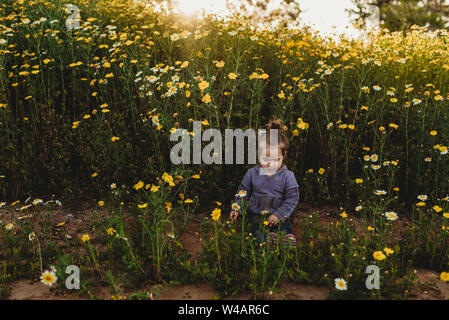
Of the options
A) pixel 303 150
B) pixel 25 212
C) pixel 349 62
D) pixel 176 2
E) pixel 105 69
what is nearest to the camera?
pixel 25 212

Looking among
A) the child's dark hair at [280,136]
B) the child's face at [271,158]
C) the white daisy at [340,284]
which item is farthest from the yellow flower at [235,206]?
the white daisy at [340,284]

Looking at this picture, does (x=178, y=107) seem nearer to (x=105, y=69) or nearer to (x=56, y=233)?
(x=105, y=69)

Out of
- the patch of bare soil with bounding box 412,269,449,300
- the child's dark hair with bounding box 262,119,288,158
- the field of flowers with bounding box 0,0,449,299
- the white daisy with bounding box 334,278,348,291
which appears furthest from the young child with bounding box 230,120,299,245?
the patch of bare soil with bounding box 412,269,449,300

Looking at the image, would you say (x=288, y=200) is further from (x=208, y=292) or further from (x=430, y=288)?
(x=430, y=288)

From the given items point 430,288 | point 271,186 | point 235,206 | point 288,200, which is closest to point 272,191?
point 271,186

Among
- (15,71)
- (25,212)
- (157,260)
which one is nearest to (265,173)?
(157,260)

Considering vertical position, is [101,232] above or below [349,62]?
below

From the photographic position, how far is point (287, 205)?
10.1 ft

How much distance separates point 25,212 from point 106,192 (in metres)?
0.82

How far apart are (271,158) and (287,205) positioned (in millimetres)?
422

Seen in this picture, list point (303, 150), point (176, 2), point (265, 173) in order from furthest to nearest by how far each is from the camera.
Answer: point (176, 2), point (303, 150), point (265, 173)

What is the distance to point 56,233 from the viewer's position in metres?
3.27

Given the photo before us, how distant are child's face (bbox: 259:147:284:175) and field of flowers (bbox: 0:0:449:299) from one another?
0.46 metres

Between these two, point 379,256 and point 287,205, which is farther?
point 287,205
